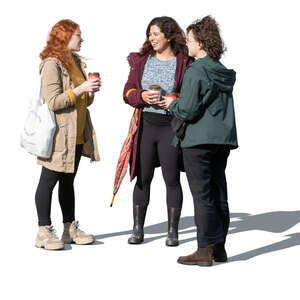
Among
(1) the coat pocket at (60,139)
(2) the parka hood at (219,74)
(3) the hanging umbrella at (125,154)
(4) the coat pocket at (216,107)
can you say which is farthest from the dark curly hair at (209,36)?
(1) the coat pocket at (60,139)

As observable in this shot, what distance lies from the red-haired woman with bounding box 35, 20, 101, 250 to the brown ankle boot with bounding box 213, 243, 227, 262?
4.62 feet

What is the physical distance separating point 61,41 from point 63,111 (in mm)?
669

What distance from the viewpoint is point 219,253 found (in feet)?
20.9

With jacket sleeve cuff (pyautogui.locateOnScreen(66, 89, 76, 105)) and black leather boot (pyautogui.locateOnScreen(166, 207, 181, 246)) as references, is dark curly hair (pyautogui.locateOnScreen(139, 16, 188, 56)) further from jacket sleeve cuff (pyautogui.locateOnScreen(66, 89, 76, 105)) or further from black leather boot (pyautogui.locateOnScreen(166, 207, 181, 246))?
black leather boot (pyautogui.locateOnScreen(166, 207, 181, 246))

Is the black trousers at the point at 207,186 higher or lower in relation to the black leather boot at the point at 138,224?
higher

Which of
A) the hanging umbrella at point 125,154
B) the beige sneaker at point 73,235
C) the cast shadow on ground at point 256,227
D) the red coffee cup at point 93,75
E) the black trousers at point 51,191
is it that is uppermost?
the red coffee cup at point 93,75

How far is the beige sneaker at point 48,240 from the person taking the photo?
687cm

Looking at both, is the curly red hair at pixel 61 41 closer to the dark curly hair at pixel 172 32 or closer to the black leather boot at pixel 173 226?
the dark curly hair at pixel 172 32

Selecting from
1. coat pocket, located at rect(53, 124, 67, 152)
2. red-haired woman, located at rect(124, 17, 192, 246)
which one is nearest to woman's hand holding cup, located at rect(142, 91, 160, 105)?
red-haired woman, located at rect(124, 17, 192, 246)

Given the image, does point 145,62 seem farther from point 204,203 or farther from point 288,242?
point 288,242

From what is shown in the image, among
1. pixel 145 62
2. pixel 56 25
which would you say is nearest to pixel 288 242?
pixel 145 62

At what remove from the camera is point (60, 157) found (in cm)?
679

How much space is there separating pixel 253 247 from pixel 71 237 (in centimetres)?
A: 183

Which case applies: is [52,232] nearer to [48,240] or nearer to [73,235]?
[48,240]
